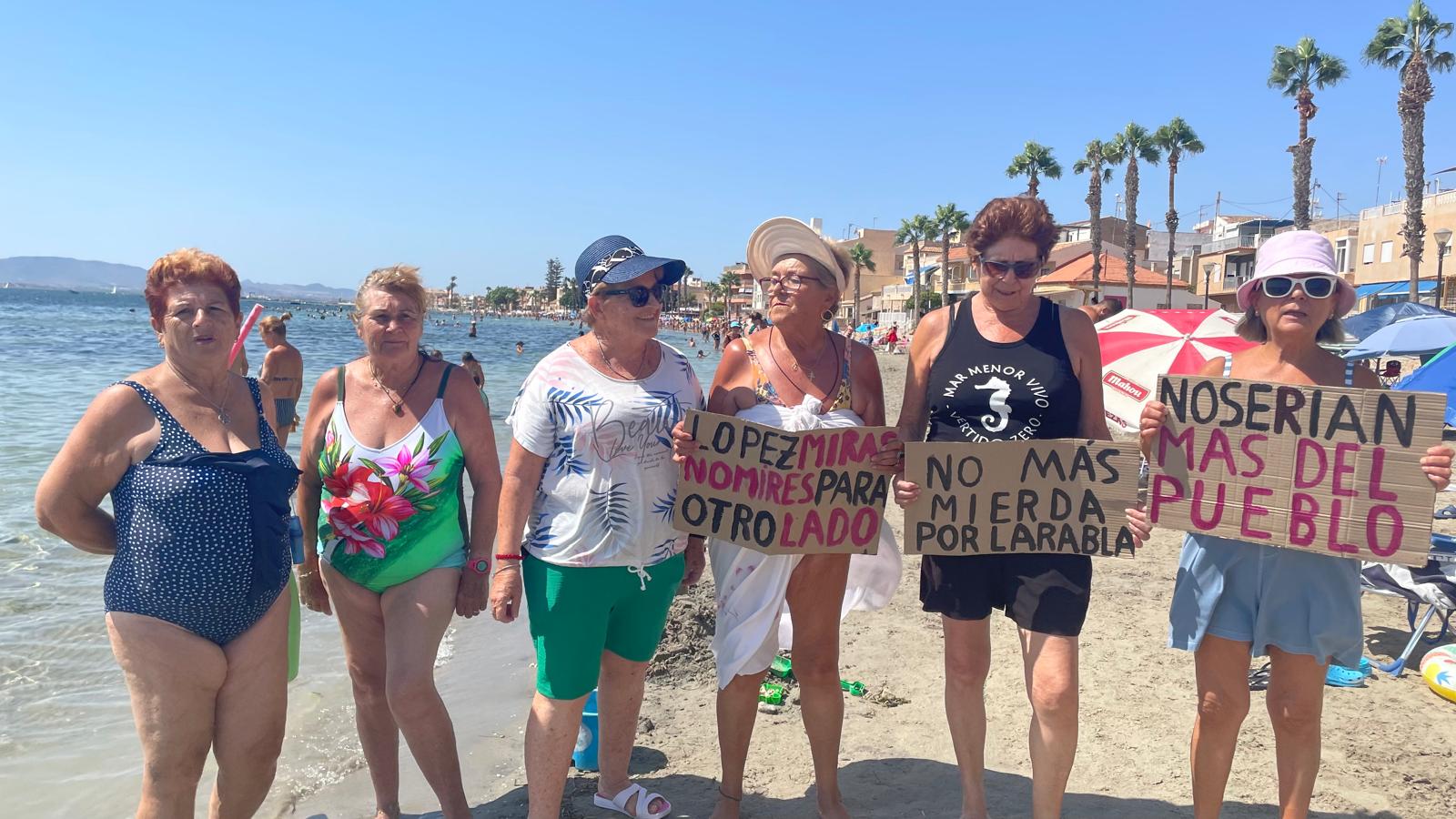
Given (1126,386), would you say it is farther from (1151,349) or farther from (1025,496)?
(1025,496)

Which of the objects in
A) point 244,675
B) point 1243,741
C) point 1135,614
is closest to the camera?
point 244,675

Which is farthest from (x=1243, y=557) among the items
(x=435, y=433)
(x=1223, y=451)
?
(x=435, y=433)

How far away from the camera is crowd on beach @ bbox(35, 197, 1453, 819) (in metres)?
2.81

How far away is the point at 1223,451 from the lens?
322cm

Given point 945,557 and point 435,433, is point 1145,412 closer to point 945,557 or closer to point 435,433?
point 945,557

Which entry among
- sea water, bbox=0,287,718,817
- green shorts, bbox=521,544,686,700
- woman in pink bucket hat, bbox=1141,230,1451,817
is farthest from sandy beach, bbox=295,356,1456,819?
green shorts, bbox=521,544,686,700

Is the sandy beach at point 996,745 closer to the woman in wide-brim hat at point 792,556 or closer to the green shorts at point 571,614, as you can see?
the woman in wide-brim hat at point 792,556

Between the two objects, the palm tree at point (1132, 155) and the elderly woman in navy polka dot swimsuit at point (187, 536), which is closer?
the elderly woman in navy polka dot swimsuit at point (187, 536)

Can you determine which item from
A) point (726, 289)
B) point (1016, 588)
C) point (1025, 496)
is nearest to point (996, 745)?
point (1016, 588)

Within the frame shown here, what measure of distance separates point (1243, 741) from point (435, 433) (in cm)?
401

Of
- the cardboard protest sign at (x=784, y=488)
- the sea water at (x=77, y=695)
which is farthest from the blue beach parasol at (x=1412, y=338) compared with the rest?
the sea water at (x=77, y=695)

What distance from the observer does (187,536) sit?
9.00 ft

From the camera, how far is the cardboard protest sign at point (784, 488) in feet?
11.1

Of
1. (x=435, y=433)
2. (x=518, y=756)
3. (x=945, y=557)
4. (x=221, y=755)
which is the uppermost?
(x=435, y=433)
